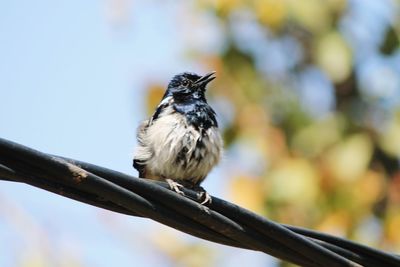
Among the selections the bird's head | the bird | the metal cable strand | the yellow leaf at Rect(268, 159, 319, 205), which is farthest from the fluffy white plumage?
the metal cable strand

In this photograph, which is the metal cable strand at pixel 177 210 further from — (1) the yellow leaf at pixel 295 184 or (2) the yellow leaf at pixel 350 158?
(2) the yellow leaf at pixel 350 158

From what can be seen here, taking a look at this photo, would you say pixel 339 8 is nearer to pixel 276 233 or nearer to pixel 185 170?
pixel 185 170

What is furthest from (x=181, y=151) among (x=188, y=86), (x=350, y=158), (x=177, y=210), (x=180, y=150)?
(x=177, y=210)

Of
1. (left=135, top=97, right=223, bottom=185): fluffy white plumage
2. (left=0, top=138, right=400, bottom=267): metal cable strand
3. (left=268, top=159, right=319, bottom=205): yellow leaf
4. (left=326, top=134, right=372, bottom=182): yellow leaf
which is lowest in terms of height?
(left=0, top=138, right=400, bottom=267): metal cable strand

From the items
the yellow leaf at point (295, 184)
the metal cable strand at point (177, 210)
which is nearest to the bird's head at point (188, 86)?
the yellow leaf at point (295, 184)

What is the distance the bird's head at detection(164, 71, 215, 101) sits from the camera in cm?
654

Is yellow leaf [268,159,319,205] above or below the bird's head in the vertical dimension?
below

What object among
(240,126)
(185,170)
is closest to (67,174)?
(185,170)

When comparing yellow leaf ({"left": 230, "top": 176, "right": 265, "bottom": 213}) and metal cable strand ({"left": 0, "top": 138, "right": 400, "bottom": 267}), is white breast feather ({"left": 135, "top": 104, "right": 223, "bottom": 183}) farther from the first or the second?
metal cable strand ({"left": 0, "top": 138, "right": 400, "bottom": 267})

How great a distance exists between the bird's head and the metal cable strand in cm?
255

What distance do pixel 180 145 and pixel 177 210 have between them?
215 centimetres

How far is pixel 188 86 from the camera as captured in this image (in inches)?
262

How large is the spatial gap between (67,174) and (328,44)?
3.73m

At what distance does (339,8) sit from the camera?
696 centimetres
